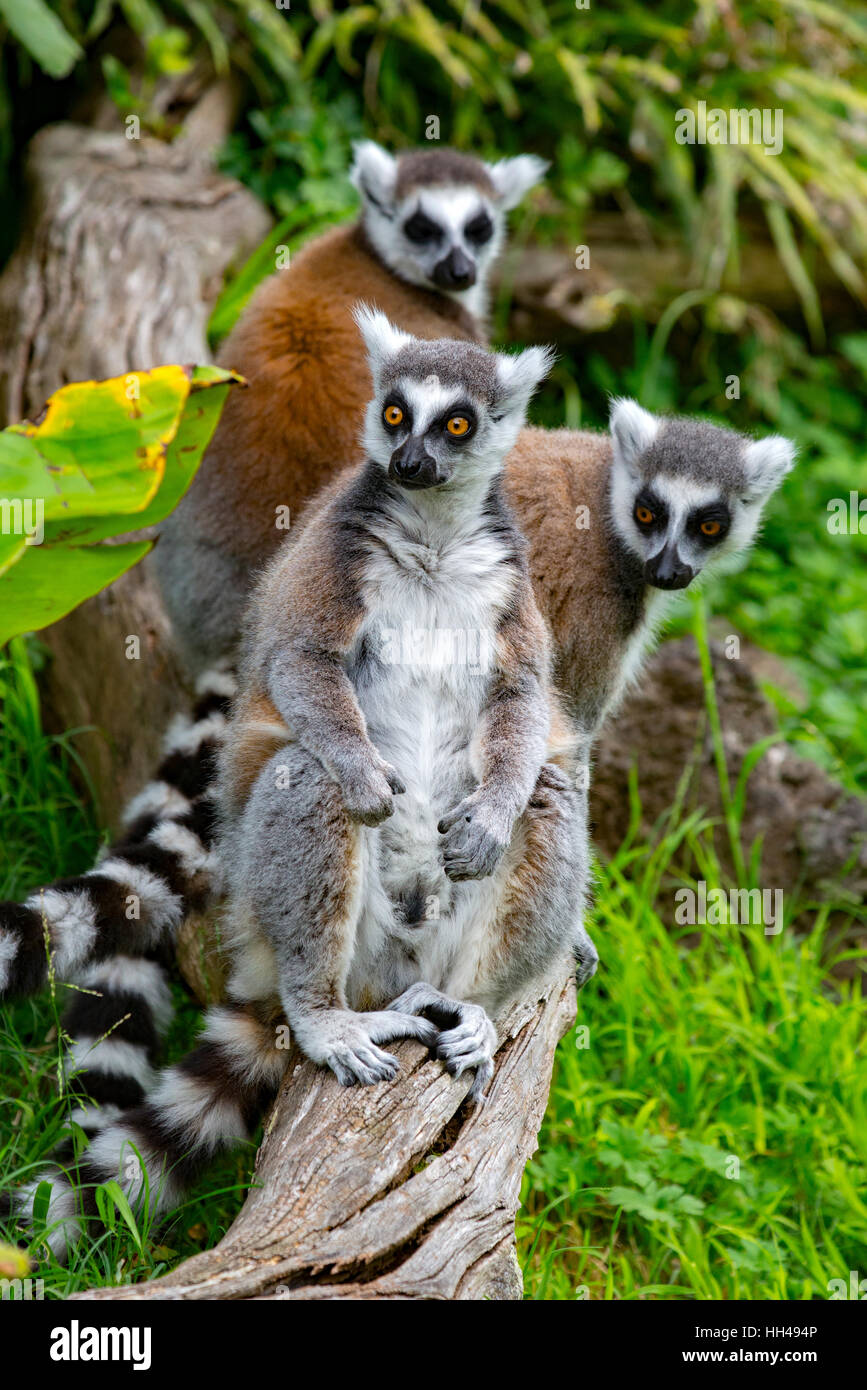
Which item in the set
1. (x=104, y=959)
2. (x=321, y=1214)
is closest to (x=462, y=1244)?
(x=321, y=1214)

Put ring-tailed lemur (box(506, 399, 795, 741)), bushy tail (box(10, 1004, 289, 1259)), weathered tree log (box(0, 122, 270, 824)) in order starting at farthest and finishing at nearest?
weathered tree log (box(0, 122, 270, 824)) < ring-tailed lemur (box(506, 399, 795, 741)) < bushy tail (box(10, 1004, 289, 1259))

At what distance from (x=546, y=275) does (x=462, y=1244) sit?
618 cm

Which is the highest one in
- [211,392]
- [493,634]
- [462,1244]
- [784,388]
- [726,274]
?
[726,274]

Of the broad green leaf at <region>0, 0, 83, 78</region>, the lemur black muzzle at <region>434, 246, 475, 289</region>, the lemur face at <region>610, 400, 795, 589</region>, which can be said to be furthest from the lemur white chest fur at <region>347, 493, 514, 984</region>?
the broad green leaf at <region>0, 0, 83, 78</region>

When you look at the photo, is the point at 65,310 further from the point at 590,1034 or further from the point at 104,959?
the point at 590,1034

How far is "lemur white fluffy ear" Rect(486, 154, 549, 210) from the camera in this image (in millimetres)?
6324

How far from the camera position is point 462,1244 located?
2.73m

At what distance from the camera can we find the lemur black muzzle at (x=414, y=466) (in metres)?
3.34

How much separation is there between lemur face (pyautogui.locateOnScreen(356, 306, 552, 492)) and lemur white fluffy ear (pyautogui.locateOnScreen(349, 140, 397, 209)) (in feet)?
8.18

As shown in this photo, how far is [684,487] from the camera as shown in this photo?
14.1 feet

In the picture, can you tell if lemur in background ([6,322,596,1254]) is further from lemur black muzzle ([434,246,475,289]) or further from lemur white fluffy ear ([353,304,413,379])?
lemur black muzzle ([434,246,475,289])

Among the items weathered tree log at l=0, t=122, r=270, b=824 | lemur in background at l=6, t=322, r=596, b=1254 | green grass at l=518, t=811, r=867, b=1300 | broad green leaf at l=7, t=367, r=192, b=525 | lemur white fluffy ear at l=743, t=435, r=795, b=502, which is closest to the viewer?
lemur in background at l=6, t=322, r=596, b=1254

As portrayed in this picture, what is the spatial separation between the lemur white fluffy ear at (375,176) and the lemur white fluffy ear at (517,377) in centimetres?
261

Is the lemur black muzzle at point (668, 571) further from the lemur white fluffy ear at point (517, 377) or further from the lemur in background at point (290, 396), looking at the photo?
the lemur in background at point (290, 396)
